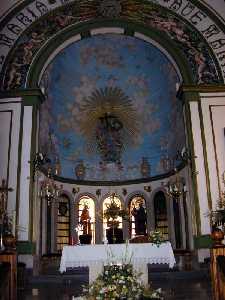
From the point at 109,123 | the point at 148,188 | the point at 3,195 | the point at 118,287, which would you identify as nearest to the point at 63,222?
the point at 148,188

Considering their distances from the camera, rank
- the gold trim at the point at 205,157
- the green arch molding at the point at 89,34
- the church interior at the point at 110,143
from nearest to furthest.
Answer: the church interior at the point at 110,143 → the gold trim at the point at 205,157 → the green arch molding at the point at 89,34

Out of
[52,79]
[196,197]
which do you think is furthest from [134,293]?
[52,79]

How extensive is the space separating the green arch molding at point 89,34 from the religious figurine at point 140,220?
7.79 meters

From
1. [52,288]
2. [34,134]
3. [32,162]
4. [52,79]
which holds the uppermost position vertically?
[52,79]

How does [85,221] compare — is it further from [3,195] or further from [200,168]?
[200,168]

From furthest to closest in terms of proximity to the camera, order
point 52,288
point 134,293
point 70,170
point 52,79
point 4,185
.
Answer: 1. point 70,170
2. point 52,79
3. point 4,185
4. point 52,288
5. point 134,293

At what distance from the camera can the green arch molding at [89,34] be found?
15.8 m

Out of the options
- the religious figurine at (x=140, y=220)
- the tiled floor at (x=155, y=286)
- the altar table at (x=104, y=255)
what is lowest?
the tiled floor at (x=155, y=286)

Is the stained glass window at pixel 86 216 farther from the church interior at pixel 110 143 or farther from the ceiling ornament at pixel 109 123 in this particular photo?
the ceiling ornament at pixel 109 123

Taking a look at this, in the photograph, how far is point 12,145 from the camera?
1480cm

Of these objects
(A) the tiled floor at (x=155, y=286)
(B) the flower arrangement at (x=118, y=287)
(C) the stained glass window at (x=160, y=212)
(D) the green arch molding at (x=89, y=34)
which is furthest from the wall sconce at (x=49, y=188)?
(B) the flower arrangement at (x=118, y=287)

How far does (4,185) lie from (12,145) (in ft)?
5.40

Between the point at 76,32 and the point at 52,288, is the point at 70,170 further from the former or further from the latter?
the point at 52,288

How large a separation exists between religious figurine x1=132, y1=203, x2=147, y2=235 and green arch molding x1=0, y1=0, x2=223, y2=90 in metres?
7.86
